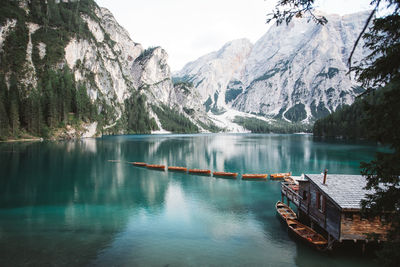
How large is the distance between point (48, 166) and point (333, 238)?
60.4 m

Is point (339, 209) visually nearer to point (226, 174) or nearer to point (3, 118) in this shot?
point (226, 174)

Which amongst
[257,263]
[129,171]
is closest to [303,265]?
[257,263]

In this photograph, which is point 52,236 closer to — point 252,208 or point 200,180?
point 252,208

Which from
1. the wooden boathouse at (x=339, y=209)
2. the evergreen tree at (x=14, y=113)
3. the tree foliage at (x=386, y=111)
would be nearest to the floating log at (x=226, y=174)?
the wooden boathouse at (x=339, y=209)

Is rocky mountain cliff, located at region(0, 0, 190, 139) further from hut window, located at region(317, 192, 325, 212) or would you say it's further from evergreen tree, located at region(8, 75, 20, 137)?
hut window, located at region(317, 192, 325, 212)

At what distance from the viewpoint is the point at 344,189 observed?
854 inches

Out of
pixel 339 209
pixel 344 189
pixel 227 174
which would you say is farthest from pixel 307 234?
pixel 227 174

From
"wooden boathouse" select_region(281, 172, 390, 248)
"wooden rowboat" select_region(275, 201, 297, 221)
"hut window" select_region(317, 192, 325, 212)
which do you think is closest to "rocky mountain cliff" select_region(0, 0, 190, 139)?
"wooden rowboat" select_region(275, 201, 297, 221)

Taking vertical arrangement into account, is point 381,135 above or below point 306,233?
above

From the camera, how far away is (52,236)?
2377 cm

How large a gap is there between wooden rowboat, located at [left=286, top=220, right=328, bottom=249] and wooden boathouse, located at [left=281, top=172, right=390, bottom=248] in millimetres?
784

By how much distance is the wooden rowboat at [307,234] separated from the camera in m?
21.8

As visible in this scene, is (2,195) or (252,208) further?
(2,195)

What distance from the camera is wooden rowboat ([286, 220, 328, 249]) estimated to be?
21797mm
